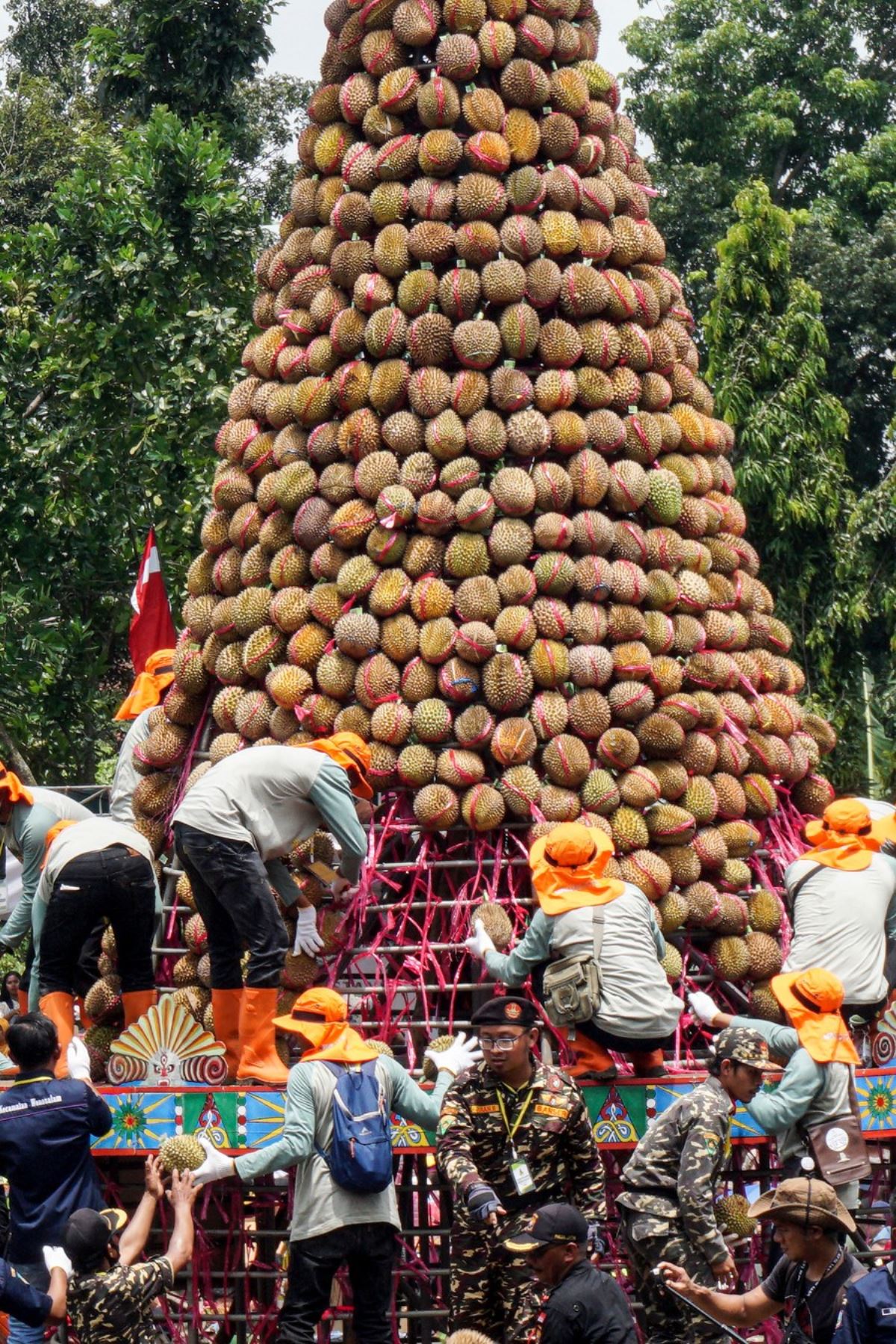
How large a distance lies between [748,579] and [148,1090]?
3931 millimetres

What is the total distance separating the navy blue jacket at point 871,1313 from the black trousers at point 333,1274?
2505 mm

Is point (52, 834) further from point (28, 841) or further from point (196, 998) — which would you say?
point (196, 998)

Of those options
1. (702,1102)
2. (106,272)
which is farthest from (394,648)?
(106,272)

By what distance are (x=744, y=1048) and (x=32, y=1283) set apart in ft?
8.67

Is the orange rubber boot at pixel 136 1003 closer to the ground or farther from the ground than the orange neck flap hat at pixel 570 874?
closer to the ground

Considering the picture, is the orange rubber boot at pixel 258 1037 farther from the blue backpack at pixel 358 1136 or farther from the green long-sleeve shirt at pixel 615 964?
the blue backpack at pixel 358 1136

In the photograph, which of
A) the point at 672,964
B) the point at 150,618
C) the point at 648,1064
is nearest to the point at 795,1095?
the point at 648,1064

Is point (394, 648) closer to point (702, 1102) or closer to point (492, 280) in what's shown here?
point (492, 280)

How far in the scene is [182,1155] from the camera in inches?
279

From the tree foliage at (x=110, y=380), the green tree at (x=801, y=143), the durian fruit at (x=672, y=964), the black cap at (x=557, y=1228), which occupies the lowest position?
the black cap at (x=557, y=1228)

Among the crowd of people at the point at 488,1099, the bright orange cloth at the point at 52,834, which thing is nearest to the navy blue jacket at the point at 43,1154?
the crowd of people at the point at 488,1099

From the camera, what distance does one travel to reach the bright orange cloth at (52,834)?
9.44 metres

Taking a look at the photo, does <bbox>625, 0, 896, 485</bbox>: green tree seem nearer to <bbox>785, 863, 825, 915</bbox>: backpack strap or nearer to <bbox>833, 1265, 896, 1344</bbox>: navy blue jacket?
<bbox>785, 863, 825, 915</bbox>: backpack strap

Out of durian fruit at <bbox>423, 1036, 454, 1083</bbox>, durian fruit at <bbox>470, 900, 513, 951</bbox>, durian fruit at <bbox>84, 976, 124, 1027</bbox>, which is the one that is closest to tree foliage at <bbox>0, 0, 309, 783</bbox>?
durian fruit at <bbox>84, 976, 124, 1027</bbox>
